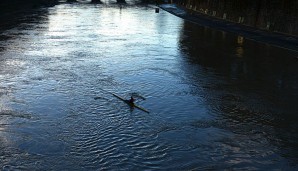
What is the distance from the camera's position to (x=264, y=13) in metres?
41.2

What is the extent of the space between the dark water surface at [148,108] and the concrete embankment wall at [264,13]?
7.97 m

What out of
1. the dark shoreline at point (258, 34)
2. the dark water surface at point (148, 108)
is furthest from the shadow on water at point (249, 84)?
the dark shoreline at point (258, 34)

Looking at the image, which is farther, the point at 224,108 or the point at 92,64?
the point at 92,64

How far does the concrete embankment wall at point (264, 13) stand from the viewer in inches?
1458

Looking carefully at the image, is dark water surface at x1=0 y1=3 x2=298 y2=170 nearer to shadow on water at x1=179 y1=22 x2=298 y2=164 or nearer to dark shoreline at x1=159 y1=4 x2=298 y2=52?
shadow on water at x1=179 y1=22 x2=298 y2=164

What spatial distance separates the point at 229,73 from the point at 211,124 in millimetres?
8681

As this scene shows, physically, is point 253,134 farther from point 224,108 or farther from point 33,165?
point 33,165

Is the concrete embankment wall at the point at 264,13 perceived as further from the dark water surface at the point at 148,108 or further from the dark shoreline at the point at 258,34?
the dark water surface at the point at 148,108

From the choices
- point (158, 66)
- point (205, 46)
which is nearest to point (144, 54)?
point (158, 66)

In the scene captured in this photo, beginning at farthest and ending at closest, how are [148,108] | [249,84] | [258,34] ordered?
A: [258,34]
[249,84]
[148,108]

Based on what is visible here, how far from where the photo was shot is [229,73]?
2294cm

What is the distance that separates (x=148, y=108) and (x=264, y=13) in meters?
29.2

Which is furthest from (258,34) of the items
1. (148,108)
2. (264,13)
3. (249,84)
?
(148,108)

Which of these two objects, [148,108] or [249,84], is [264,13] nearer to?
[249,84]
